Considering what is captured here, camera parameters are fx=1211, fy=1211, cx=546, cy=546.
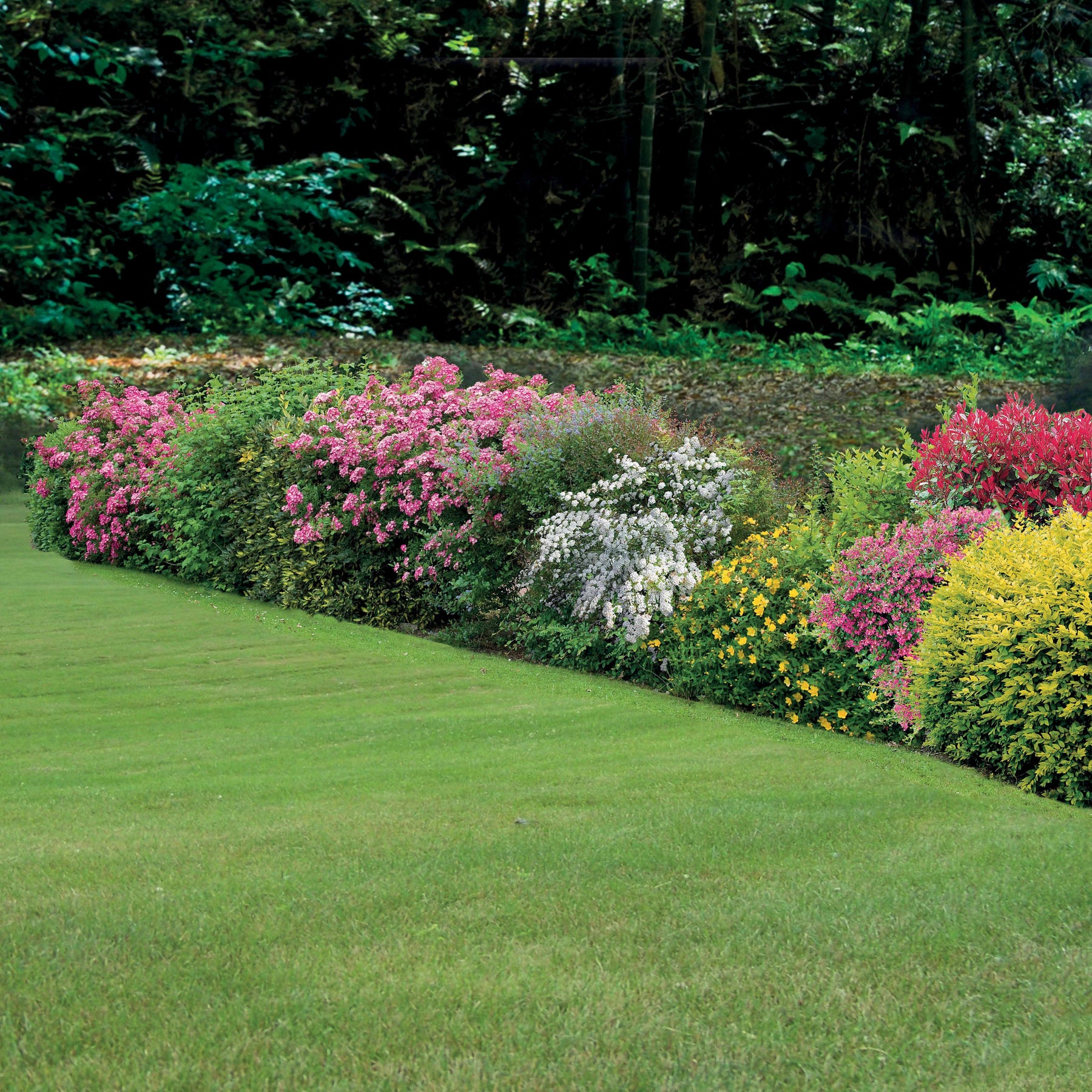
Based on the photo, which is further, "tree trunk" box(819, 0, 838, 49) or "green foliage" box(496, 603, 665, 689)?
"tree trunk" box(819, 0, 838, 49)

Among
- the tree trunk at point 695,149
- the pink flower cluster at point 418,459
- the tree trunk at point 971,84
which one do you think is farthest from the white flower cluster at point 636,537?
the tree trunk at point 971,84

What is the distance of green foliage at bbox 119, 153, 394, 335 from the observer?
64.0 feet

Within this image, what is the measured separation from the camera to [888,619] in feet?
21.7

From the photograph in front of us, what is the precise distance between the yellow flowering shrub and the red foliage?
89 centimetres

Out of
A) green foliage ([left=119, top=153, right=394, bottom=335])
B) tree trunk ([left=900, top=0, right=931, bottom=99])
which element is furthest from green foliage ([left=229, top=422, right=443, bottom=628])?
tree trunk ([left=900, top=0, right=931, bottom=99])

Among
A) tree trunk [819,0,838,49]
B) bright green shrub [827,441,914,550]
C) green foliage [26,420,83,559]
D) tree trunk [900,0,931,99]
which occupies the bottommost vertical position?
green foliage [26,420,83,559]

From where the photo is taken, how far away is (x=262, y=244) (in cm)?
2000

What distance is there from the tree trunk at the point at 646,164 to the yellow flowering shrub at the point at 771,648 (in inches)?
486

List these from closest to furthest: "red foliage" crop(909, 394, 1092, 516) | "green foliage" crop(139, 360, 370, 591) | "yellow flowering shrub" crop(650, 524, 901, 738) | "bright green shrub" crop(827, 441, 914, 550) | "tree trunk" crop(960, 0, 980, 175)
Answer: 1. "yellow flowering shrub" crop(650, 524, 901, 738)
2. "red foliage" crop(909, 394, 1092, 516)
3. "bright green shrub" crop(827, 441, 914, 550)
4. "green foliage" crop(139, 360, 370, 591)
5. "tree trunk" crop(960, 0, 980, 175)

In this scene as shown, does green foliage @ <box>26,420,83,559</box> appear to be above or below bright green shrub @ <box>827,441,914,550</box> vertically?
below

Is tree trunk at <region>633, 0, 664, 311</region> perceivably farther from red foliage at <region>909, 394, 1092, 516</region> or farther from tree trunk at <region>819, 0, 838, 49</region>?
red foliage at <region>909, 394, 1092, 516</region>

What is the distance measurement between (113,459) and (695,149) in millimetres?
10918

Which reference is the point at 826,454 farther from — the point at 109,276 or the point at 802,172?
the point at 109,276

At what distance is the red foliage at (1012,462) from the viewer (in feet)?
22.9
